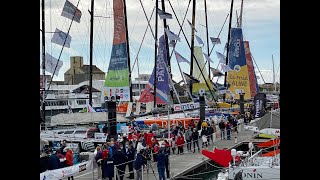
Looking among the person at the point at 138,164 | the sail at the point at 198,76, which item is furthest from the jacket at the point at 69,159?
the sail at the point at 198,76

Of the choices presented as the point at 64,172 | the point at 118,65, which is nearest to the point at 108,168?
the point at 64,172

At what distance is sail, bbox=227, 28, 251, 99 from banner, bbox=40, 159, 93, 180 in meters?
23.0

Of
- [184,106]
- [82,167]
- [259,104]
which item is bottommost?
[82,167]

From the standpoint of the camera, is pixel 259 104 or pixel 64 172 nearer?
pixel 64 172

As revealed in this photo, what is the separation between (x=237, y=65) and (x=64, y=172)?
24976 mm

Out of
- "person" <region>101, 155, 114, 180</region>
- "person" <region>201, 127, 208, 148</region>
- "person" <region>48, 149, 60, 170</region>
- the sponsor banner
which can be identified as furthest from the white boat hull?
the sponsor banner

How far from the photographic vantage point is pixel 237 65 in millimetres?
37531

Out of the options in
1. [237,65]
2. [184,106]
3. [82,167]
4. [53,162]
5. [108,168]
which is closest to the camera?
[53,162]

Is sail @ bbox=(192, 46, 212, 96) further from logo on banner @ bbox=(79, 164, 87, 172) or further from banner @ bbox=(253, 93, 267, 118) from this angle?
logo on banner @ bbox=(79, 164, 87, 172)

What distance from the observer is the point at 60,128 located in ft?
93.7

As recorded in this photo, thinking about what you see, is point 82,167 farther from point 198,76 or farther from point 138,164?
point 198,76

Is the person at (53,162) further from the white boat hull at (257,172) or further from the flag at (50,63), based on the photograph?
the flag at (50,63)
